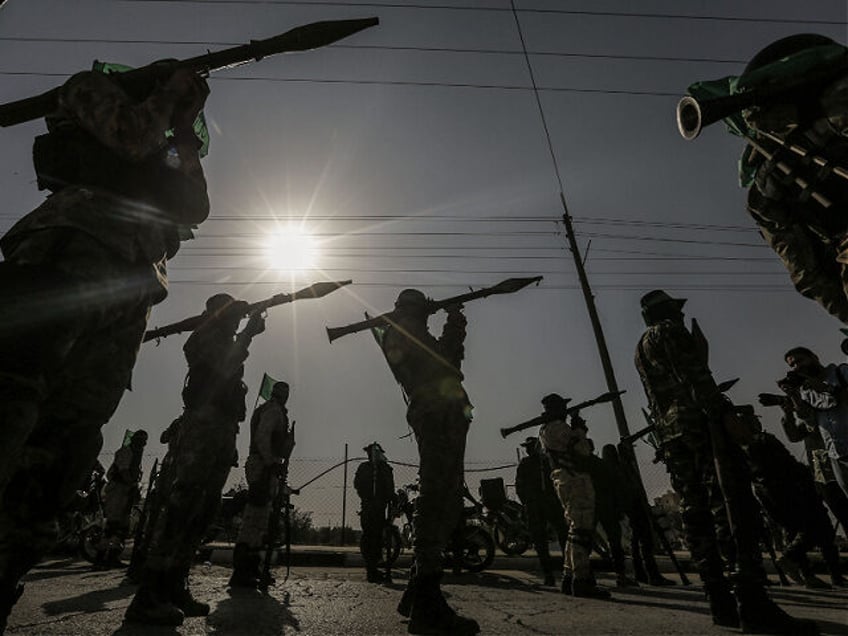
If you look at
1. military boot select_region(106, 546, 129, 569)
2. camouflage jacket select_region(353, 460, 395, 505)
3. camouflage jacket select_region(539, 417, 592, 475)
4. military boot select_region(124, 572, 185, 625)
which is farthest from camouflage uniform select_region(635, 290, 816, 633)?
military boot select_region(106, 546, 129, 569)

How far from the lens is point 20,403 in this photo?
1370 millimetres

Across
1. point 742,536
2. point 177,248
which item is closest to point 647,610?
point 742,536

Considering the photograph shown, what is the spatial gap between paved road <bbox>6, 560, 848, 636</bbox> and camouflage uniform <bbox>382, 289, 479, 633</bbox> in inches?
11.9

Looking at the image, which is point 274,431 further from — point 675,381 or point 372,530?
point 675,381

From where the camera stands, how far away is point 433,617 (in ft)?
8.39

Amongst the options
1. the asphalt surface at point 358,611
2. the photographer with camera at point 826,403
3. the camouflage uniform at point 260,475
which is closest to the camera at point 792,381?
the photographer with camera at point 826,403

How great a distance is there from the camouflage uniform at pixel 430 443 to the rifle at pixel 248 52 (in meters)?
1.98

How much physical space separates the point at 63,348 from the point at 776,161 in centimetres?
315

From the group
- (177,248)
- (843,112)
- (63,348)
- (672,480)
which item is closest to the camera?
(63,348)

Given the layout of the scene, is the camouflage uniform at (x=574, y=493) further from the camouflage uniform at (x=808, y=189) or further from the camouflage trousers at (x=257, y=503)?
the camouflage uniform at (x=808, y=189)

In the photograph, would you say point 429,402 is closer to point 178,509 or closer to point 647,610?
point 178,509

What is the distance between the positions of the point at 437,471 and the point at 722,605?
189 cm

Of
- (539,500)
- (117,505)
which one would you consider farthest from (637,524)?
(117,505)

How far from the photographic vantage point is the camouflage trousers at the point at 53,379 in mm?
1385
